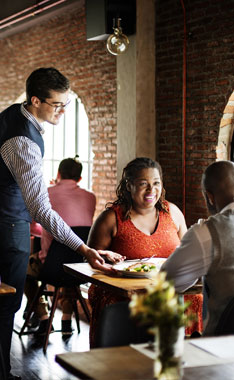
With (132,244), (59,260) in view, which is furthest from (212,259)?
(59,260)

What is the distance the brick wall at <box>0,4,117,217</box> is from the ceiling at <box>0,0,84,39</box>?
0.11 meters

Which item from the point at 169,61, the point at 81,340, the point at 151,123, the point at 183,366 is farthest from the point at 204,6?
the point at 183,366

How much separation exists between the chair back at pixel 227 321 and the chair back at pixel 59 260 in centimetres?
278

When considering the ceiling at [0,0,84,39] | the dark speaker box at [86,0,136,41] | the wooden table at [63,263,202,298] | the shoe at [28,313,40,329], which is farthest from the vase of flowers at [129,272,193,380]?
the ceiling at [0,0,84,39]

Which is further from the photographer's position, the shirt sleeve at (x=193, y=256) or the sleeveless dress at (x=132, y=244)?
the sleeveless dress at (x=132, y=244)

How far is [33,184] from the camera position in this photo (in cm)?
341

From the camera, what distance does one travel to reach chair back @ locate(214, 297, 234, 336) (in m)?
2.37

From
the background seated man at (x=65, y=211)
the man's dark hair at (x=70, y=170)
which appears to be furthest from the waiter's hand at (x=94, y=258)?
the man's dark hair at (x=70, y=170)

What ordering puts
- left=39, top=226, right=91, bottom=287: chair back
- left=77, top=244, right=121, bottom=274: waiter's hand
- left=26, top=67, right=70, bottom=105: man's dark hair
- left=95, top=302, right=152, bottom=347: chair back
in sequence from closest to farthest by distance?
left=95, top=302, right=152, bottom=347: chair back → left=77, top=244, right=121, bottom=274: waiter's hand → left=26, top=67, right=70, bottom=105: man's dark hair → left=39, top=226, right=91, bottom=287: chair back

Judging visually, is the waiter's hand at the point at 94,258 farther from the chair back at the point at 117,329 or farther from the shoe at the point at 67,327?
the shoe at the point at 67,327

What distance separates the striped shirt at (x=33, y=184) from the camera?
3.42m

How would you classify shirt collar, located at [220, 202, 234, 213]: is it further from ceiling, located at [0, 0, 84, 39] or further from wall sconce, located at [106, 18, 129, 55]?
ceiling, located at [0, 0, 84, 39]

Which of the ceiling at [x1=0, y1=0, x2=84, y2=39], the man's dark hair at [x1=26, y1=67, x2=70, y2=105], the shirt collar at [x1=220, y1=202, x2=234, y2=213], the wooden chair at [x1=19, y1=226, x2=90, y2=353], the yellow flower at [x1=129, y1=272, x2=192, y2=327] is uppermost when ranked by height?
the ceiling at [x1=0, y1=0, x2=84, y2=39]

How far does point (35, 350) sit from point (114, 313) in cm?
304
